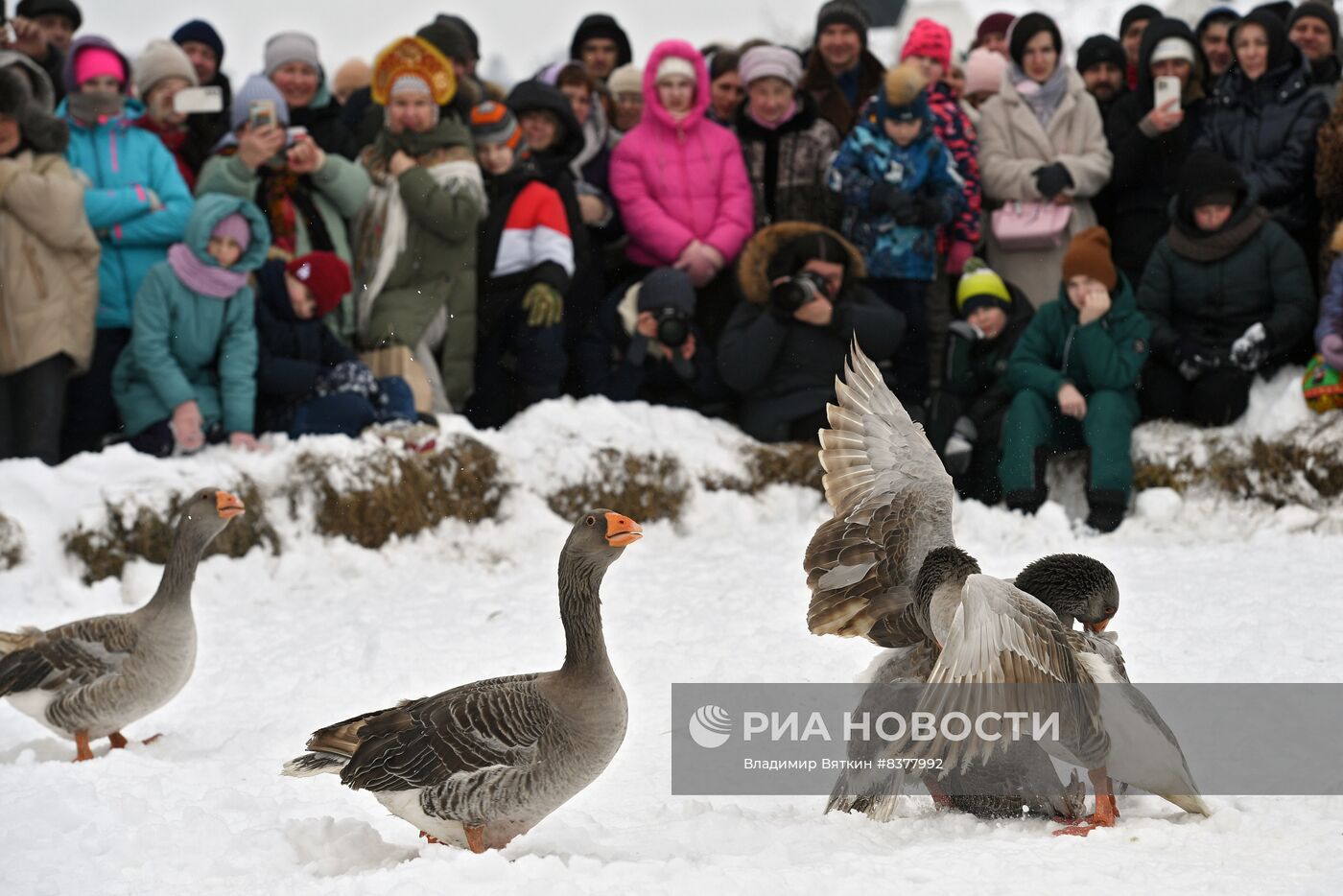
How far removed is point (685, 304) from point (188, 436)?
2935 mm

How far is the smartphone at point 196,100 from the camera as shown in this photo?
906 centimetres

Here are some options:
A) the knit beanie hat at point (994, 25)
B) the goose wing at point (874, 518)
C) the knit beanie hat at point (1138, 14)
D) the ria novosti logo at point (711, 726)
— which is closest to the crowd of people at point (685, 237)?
the knit beanie hat at point (1138, 14)

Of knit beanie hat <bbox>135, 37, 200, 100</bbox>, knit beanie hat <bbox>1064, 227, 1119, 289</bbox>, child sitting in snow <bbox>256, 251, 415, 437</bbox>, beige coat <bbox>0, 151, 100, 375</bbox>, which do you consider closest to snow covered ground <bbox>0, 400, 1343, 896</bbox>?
child sitting in snow <bbox>256, 251, 415, 437</bbox>

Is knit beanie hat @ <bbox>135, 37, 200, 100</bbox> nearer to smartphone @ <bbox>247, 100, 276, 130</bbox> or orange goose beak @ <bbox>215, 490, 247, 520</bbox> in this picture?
smartphone @ <bbox>247, 100, 276, 130</bbox>

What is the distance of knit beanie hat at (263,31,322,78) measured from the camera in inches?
Answer: 380

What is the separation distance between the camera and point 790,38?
21.5 metres

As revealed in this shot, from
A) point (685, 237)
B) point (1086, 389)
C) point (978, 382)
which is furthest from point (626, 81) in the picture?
point (1086, 389)

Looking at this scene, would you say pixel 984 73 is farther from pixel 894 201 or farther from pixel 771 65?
pixel 894 201

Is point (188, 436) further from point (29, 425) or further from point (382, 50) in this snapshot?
point (382, 50)

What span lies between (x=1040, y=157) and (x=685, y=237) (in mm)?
2289

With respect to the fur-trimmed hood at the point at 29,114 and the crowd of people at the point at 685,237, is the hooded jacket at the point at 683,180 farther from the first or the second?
the fur-trimmed hood at the point at 29,114

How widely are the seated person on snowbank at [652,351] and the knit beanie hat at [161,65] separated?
289 cm

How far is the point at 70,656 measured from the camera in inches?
229

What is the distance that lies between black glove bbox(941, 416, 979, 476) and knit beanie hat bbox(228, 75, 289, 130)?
4.28m
